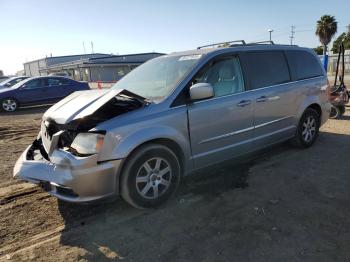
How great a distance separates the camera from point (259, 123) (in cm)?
537

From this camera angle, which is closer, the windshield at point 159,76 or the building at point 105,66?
the windshield at point 159,76

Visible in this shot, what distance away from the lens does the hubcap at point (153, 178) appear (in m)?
4.08

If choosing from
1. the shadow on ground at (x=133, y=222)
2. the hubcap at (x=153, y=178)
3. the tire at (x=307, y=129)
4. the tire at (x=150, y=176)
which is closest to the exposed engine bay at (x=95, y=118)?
the tire at (x=150, y=176)

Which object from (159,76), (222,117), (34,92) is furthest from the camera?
(34,92)

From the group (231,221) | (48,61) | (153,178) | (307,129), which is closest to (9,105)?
(307,129)

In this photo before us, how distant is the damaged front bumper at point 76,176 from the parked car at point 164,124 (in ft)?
0.03

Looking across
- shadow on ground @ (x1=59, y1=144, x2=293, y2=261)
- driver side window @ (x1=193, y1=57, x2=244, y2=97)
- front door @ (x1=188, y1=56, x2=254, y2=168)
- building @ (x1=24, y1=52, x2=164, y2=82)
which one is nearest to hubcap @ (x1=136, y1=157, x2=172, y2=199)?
shadow on ground @ (x1=59, y1=144, x2=293, y2=261)

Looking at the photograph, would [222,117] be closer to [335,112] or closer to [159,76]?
[159,76]

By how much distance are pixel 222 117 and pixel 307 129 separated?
2.47 m

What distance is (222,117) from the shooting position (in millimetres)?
4754

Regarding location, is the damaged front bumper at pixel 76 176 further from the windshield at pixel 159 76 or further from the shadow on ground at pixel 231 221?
the windshield at pixel 159 76

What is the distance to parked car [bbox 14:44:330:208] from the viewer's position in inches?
148

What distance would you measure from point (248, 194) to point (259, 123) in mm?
1283

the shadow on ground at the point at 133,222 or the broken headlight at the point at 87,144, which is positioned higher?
the broken headlight at the point at 87,144
